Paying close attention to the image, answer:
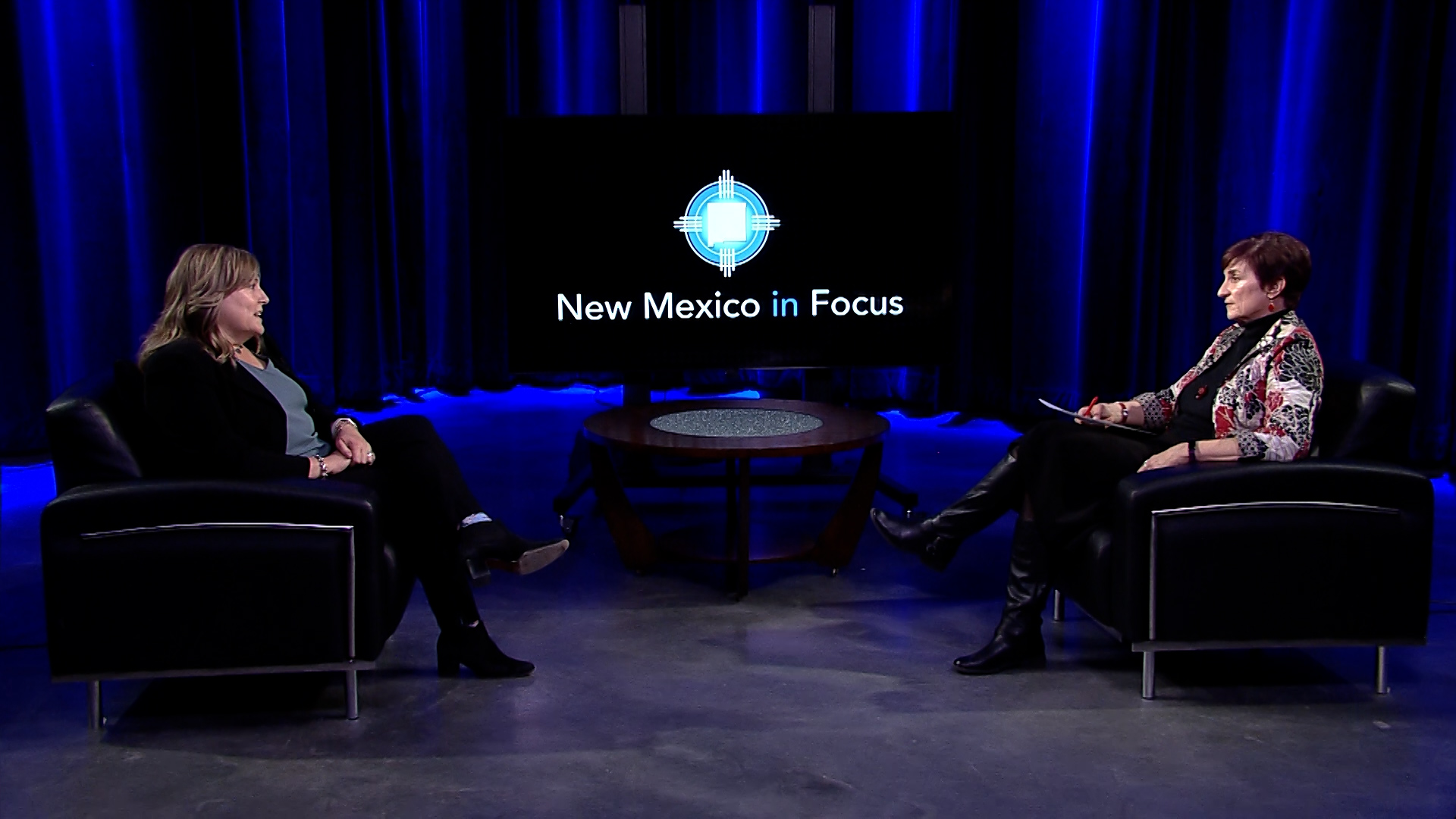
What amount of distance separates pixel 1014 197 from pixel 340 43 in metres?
3.13

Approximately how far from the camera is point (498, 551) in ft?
9.52

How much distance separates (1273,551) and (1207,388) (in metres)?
0.51

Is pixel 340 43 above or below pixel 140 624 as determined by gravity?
above

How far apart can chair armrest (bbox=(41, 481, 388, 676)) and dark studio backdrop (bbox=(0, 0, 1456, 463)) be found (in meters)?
2.64

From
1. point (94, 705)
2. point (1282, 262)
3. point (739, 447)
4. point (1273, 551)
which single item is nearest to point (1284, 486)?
point (1273, 551)

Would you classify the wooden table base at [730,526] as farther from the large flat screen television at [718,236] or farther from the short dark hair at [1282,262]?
the short dark hair at [1282,262]

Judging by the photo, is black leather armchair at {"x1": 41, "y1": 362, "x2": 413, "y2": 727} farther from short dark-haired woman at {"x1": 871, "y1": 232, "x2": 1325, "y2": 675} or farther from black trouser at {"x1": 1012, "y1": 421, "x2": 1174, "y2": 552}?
black trouser at {"x1": 1012, "y1": 421, "x2": 1174, "y2": 552}

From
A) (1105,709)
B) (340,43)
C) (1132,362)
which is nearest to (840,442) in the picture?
(1105,709)

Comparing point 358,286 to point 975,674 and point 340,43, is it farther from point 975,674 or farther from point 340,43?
point 975,674

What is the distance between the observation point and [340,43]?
6125mm

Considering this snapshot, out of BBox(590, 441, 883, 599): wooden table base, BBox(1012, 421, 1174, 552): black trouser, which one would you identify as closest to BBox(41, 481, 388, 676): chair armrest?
BBox(590, 441, 883, 599): wooden table base

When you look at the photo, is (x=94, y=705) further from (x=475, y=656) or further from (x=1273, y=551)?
(x=1273, y=551)

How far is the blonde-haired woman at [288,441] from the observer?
269 cm

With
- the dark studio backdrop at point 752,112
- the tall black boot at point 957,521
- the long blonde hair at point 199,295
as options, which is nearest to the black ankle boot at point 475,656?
the long blonde hair at point 199,295
